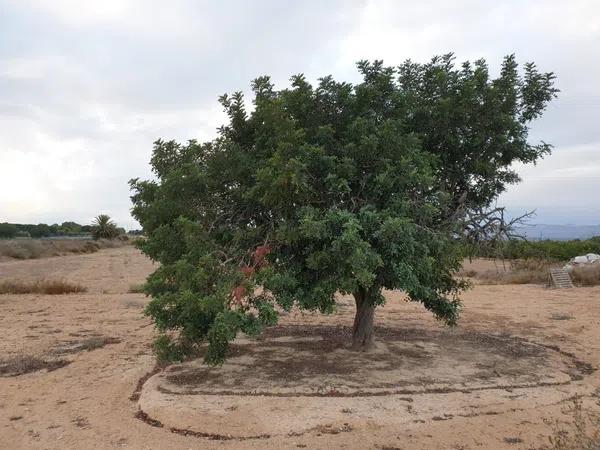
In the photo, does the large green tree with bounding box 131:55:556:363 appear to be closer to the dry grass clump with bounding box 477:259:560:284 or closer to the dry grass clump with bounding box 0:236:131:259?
the dry grass clump with bounding box 477:259:560:284

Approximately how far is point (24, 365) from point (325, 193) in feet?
19.4

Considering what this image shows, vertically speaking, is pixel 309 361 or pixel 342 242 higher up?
pixel 342 242

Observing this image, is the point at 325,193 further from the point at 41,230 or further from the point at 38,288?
the point at 41,230

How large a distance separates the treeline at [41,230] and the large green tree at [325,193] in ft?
211

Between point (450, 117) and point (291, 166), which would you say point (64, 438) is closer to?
point (291, 166)

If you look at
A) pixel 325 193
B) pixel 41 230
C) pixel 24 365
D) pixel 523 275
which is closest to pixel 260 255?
pixel 325 193

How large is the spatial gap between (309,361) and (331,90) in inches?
172

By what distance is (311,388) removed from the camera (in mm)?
Answer: 7359

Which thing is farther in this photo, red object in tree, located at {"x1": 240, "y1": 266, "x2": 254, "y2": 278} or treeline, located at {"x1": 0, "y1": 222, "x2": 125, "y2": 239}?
treeline, located at {"x1": 0, "y1": 222, "x2": 125, "y2": 239}

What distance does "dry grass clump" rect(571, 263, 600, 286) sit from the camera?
68.4 ft

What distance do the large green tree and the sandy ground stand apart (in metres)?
0.87

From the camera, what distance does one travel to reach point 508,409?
21.5 feet

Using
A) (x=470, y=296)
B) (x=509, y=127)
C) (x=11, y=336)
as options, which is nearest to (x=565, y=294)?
(x=470, y=296)

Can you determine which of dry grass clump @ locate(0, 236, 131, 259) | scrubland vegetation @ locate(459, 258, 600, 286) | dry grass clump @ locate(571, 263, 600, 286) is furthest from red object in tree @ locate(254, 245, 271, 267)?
dry grass clump @ locate(0, 236, 131, 259)
